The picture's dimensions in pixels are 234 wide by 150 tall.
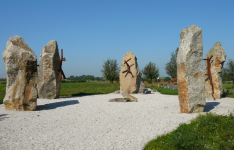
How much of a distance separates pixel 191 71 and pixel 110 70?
1558cm

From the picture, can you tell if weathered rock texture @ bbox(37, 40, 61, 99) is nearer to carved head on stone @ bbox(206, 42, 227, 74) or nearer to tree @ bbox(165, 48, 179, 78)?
carved head on stone @ bbox(206, 42, 227, 74)

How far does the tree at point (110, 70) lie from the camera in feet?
74.0

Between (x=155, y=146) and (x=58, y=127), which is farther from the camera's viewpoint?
(x=58, y=127)

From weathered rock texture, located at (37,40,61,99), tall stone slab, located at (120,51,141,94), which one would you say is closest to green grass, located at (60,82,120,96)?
tall stone slab, located at (120,51,141,94)

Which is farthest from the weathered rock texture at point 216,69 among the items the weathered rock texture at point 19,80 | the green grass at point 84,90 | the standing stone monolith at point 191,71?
the weathered rock texture at point 19,80

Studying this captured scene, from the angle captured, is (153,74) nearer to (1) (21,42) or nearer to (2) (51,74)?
(2) (51,74)

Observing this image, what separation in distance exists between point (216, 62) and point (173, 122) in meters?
8.14

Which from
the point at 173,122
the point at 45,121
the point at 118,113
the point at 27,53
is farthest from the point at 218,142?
the point at 27,53

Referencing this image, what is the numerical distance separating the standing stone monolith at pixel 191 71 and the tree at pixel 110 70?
14777mm

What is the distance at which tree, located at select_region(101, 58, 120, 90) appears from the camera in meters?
22.6

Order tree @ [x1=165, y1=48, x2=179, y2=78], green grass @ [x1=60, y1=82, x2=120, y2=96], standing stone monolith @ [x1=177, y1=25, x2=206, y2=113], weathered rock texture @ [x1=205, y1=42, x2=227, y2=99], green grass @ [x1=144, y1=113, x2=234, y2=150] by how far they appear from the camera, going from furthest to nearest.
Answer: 1. tree @ [x1=165, y1=48, x2=179, y2=78]
2. green grass @ [x1=60, y1=82, x2=120, y2=96]
3. weathered rock texture @ [x1=205, y1=42, x2=227, y2=99]
4. standing stone monolith @ [x1=177, y1=25, x2=206, y2=113]
5. green grass @ [x1=144, y1=113, x2=234, y2=150]

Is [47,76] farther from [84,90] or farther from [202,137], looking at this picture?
[202,137]

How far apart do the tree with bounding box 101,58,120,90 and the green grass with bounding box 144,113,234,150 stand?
1634 centimetres

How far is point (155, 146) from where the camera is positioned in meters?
4.83
